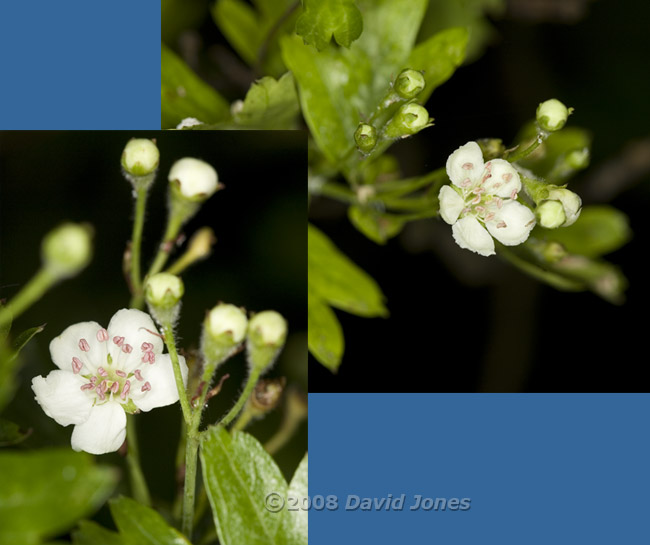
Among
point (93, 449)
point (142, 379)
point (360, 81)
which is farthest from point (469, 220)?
point (93, 449)

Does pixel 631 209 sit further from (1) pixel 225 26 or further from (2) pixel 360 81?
(1) pixel 225 26

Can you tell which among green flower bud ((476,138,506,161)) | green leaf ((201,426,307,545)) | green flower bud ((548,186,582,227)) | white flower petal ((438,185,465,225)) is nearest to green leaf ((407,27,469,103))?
green flower bud ((476,138,506,161))

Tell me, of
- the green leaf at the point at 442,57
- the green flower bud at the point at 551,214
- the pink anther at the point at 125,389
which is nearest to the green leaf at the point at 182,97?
the green leaf at the point at 442,57

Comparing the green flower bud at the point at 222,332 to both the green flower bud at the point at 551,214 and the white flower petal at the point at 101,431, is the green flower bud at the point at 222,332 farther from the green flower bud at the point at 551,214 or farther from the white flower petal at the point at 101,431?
the green flower bud at the point at 551,214

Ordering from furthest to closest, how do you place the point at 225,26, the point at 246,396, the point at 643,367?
the point at 643,367
the point at 225,26
the point at 246,396

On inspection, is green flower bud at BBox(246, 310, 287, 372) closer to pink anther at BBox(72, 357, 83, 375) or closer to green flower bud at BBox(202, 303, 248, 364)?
green flower bud at BBox(202, 303, 248, 364)

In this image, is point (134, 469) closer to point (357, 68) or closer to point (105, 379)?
point (105, 379)
